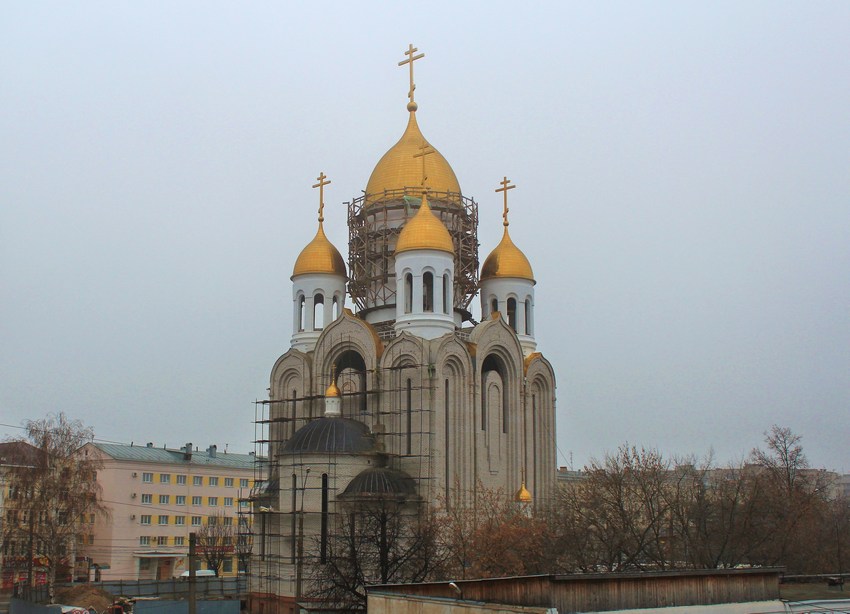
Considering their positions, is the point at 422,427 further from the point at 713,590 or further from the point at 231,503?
the point at 231,503

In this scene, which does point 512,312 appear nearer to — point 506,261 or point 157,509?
point 506,261

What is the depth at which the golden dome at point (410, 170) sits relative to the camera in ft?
141

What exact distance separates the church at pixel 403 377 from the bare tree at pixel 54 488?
7139 millimetres

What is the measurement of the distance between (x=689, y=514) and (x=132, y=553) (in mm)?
31876

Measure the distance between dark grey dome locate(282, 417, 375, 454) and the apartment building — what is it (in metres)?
17.7

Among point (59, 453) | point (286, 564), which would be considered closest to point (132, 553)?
point (59, 453)

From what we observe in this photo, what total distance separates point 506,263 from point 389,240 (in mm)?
5030

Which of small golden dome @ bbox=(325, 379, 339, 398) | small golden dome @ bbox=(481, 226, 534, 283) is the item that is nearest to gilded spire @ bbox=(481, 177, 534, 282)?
small golden dome @ bbox=(481, 226, 534, 283)

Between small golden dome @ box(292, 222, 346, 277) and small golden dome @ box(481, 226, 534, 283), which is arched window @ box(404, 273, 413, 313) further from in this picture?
small golden dome @ box(481, 226, 534, 283)

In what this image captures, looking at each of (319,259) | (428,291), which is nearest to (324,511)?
(428,291)

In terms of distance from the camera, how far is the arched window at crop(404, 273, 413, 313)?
38.6 metres

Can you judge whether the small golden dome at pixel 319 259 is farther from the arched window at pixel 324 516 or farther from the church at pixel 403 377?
the arched window at pixel 324 516

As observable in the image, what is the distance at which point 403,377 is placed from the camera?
1458 inches

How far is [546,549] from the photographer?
1287 inches
